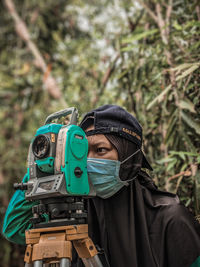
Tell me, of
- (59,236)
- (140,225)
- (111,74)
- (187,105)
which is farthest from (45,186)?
(111,74)

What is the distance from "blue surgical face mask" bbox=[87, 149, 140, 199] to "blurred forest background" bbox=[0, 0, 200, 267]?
0.35 m

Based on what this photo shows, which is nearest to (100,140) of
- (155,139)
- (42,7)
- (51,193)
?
(51,193)

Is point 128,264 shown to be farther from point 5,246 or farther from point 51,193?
point 5,246

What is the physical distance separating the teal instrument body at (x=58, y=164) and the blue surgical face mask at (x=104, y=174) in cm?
25

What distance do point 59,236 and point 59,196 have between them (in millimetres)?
170

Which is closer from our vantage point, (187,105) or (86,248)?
(86,248)

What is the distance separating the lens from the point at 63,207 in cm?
153

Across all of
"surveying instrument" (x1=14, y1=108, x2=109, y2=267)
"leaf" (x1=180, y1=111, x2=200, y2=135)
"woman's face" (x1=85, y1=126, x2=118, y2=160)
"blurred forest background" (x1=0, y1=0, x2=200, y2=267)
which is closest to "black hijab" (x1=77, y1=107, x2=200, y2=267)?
"woman's face" (x1=85, y1=126, x2=118, y2=160)

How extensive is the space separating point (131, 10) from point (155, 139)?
6.70 feet

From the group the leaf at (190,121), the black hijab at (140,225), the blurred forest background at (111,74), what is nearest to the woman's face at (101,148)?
the black hijab at (140,225)

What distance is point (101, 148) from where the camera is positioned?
77.9 inches

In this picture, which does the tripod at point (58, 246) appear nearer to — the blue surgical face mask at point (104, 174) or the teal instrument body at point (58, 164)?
the teal instrument body at point (58, 164)

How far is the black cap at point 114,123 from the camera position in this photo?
78.5 inches

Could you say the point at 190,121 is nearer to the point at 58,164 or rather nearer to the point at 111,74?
the point at 58,164
